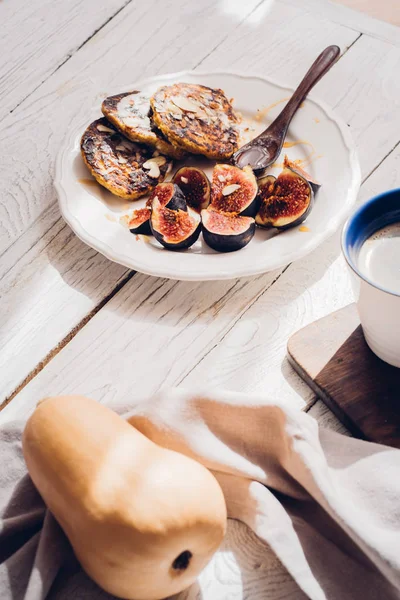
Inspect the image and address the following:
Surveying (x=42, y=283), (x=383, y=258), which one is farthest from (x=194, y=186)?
(x=383, y=258)

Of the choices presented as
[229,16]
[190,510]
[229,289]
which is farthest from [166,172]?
[190,510]

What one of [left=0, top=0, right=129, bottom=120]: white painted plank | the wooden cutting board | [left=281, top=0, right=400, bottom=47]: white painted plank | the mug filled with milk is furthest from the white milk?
[left=0, top=0, right=129, bottom=120]: white painted plank

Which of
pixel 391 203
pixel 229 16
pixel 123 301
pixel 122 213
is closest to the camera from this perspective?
pixel 391 203

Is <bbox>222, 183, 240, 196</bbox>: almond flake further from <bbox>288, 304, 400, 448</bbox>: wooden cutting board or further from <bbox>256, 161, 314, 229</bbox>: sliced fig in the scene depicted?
<bbox>288, 304, 400, 448</bbox>: wooden cutting board

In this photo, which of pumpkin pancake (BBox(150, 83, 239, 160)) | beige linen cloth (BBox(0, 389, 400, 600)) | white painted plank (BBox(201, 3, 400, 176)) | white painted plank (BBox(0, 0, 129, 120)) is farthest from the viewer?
white painted plank (BBox(0, 0, 129, 120))

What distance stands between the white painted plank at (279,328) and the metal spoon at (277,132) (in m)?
0.28

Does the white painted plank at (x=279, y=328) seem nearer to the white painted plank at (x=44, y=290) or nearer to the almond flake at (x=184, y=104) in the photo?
the white painted plank at (x=44, y=290)

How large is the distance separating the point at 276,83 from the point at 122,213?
→ 559mm

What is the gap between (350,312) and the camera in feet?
3.80

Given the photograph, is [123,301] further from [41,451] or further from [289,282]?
[41,451]

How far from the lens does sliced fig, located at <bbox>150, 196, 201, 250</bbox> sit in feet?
4.33

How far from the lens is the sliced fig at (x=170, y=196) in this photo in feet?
4.44

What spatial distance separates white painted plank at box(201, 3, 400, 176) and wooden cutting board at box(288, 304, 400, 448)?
538mm

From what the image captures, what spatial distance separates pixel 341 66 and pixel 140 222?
0.81 metres
